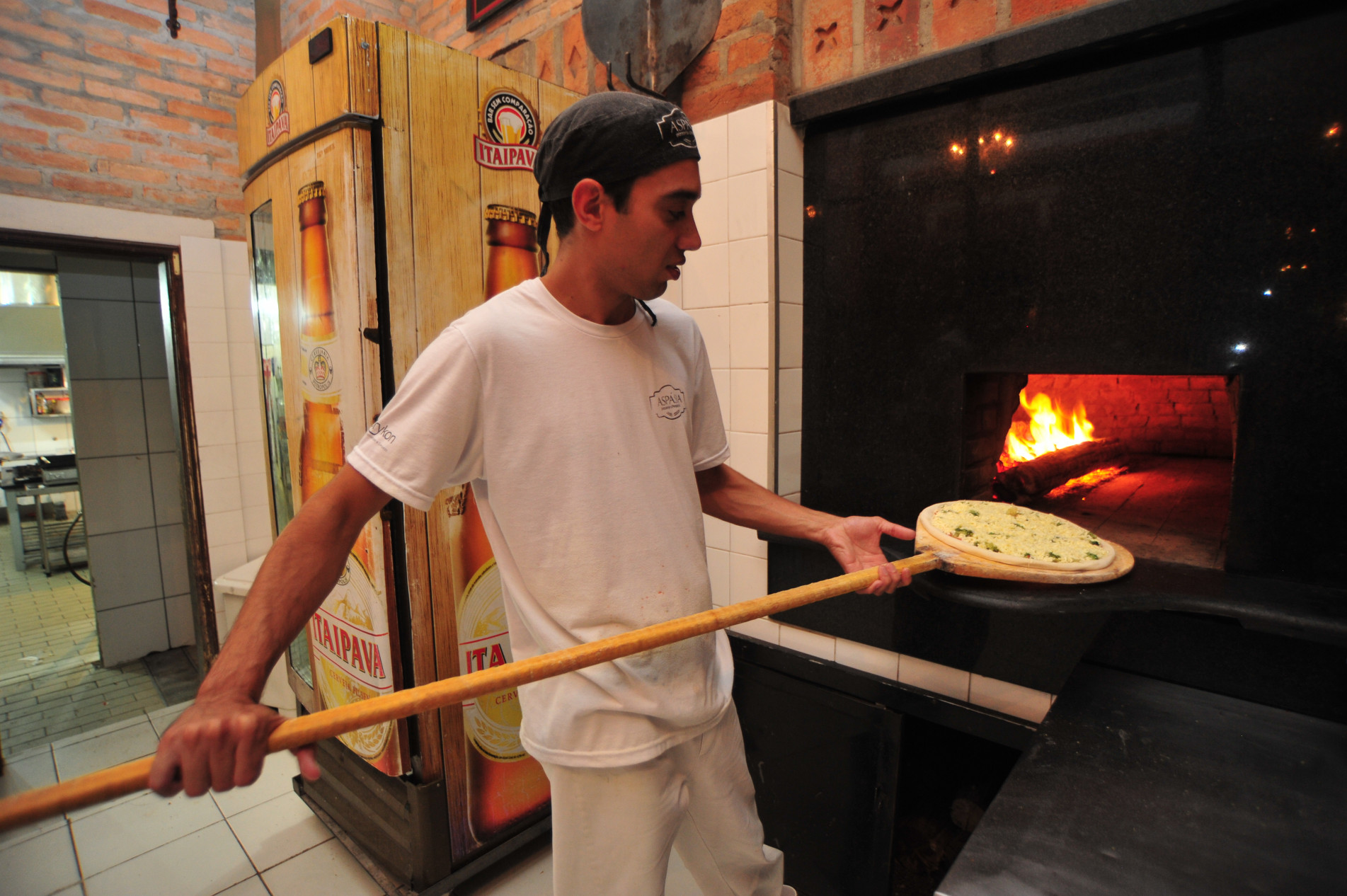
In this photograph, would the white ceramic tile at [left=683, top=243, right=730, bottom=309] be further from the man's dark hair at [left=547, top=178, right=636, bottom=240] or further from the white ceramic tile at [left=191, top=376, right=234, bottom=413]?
the white ceramic tile at [left=191, top=376, right=234, bottom=413]

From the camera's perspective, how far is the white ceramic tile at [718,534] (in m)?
2.25

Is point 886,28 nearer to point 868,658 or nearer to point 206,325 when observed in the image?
point 868,658

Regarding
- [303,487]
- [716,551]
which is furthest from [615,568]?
A: [303,487]

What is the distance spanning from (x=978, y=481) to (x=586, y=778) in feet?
4.58

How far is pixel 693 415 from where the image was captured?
4.67 feet

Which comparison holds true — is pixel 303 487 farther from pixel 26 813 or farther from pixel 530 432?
pixel 26 813

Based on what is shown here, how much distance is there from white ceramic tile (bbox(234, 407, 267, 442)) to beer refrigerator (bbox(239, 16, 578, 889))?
4.91 feet

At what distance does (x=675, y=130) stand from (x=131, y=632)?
14.2 feet

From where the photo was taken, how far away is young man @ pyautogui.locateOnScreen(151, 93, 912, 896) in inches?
43.1

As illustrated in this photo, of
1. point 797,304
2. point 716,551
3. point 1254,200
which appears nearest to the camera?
point 1254,200

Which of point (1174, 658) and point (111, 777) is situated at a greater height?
point (111, 777)

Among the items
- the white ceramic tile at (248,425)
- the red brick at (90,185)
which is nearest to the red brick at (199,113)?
the red brick at (90,185)

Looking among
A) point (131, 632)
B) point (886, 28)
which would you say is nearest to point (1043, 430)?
point (886, 28)

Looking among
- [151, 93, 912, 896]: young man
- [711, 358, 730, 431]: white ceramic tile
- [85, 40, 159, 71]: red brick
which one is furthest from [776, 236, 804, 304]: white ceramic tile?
[85, 40, 159, 71]: red brick
